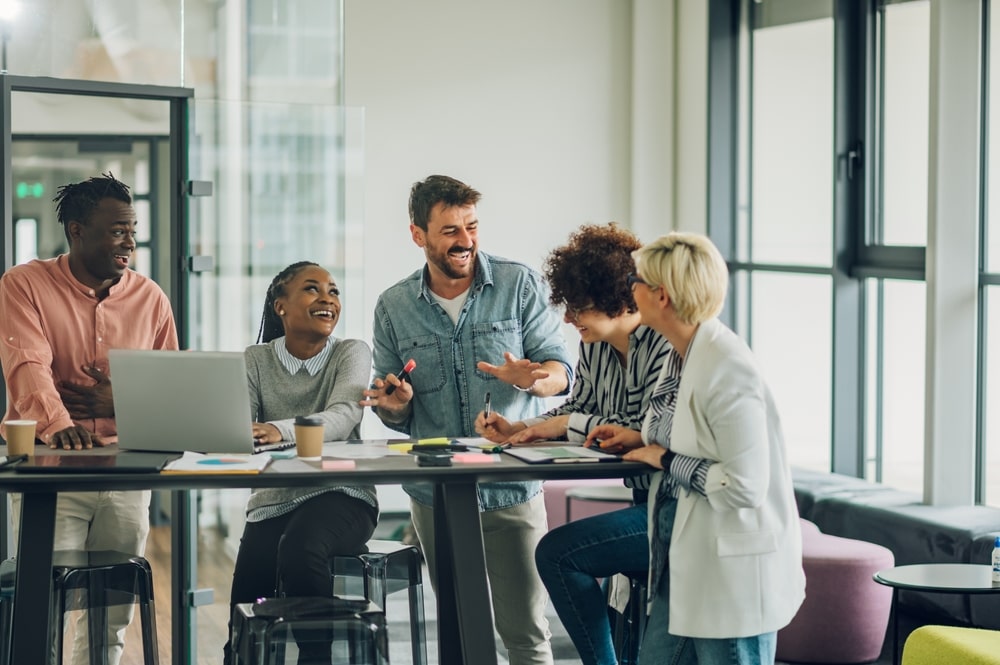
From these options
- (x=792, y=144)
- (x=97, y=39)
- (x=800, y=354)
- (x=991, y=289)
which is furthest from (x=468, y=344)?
(x=792, y=144)

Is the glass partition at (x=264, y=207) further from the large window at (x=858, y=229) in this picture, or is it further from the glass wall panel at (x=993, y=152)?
the glass wall panel at (x=993, y=152)

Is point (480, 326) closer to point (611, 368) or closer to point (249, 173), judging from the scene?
point (611, 368)

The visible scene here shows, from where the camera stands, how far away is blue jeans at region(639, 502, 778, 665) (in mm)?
2973

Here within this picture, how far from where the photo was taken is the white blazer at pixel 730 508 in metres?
2.90

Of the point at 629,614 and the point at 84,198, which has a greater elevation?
the point at 84,198

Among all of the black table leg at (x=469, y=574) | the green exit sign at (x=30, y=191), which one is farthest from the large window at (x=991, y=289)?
the green exit sign at (x=30, y=191)

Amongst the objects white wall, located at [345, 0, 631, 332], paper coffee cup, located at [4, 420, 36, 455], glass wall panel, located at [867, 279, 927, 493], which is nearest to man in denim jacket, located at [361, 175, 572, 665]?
paper coffee cup, located at [4, 420, 36, 455]

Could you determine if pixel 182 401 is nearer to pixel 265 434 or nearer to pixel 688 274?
pixel 265 434

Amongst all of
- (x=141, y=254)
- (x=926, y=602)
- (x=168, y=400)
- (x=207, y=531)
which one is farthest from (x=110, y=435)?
(x=141, y=254)

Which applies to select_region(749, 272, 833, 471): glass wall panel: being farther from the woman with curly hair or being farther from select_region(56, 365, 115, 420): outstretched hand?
select_region(56, 365, 115, 420): outstretched hand

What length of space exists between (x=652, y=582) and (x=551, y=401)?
13.4 ft

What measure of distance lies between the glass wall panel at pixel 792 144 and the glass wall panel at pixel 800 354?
0.46 ft

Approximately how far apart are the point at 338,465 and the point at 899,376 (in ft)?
11.0

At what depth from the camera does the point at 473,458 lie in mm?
3242
